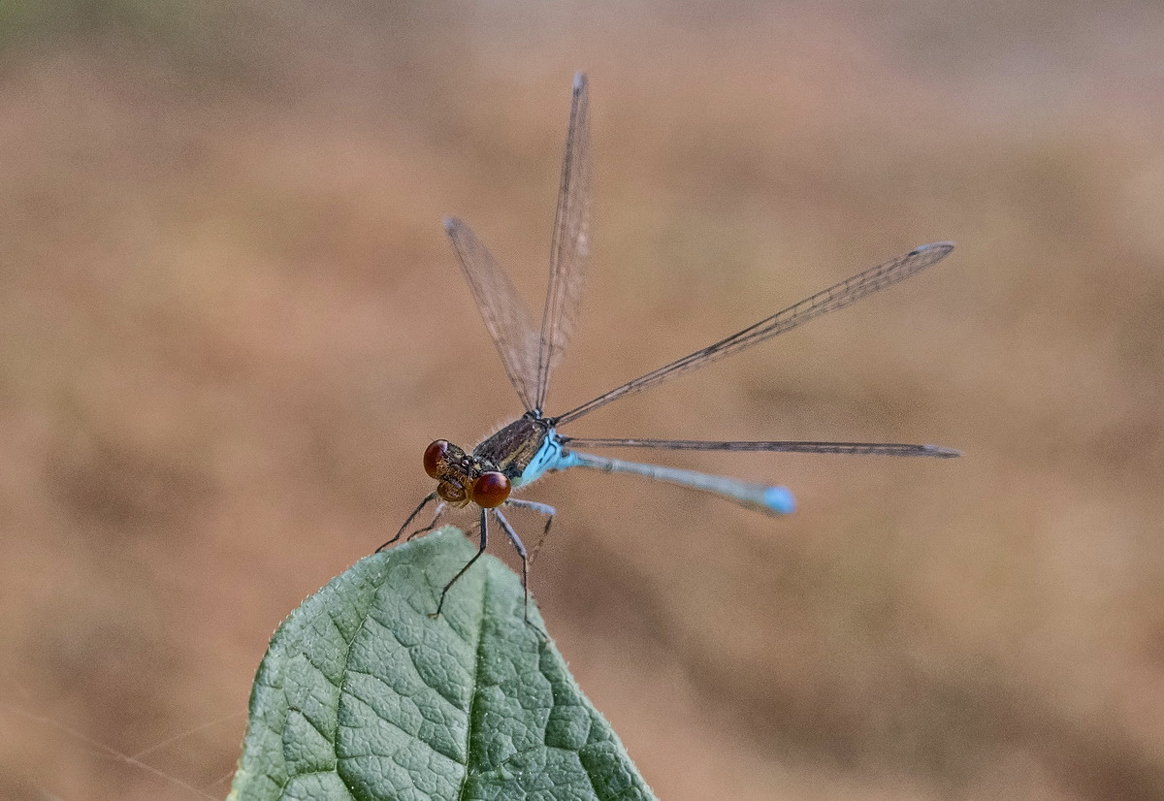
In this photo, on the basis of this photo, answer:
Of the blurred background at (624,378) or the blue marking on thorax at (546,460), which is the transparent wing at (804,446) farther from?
the blurred background at (624,378)

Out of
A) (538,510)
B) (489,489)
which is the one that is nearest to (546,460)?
(538,510)

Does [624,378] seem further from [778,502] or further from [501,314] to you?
[778,502]

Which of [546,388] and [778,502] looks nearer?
[778,502]

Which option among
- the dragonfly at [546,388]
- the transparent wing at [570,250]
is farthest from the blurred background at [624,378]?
the transparent wing at [570,250]

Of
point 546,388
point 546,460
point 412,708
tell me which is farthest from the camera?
point 546,388

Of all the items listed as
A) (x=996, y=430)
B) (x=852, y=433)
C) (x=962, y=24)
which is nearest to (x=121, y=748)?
(x=852, y=433)
